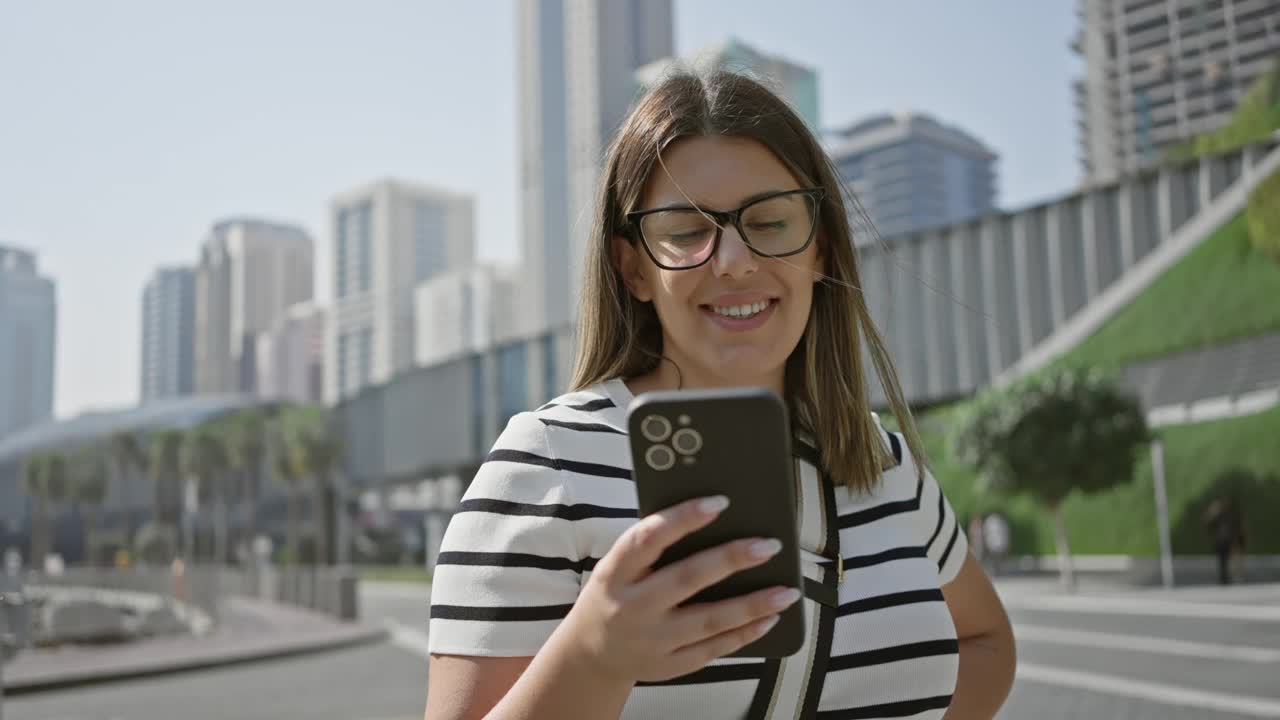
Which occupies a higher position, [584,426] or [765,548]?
[584,426]

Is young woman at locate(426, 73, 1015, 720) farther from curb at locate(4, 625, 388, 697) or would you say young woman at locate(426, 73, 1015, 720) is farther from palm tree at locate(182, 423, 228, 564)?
palm tree at locate(182, 423, 228, 564)

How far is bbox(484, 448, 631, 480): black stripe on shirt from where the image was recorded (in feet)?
4.86

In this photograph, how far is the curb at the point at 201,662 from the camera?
47.0 feet

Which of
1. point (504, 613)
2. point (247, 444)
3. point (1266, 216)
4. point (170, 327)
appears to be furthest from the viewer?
point (170, 327)

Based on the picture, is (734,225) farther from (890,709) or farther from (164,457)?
(164,457)

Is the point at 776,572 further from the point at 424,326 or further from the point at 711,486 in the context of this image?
the point at 424,326

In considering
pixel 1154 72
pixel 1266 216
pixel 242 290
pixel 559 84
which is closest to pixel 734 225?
pixel 1266 216

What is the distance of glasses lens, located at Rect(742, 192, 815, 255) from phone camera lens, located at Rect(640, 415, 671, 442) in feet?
1.61

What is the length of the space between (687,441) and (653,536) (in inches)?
4.7

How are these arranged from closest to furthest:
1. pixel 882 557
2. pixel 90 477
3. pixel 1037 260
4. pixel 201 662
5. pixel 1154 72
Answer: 1. pixel 882 557
2. pixel 201 662
3. pixel 1037 260
4. pixel 90 477
5. pixel 1154 72

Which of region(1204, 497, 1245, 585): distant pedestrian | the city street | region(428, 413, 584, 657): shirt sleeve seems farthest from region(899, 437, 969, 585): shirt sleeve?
region(1204, 497, 1245, 585): distant pedestrian

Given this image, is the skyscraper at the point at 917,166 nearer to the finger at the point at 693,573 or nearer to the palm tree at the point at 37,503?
the palm tree at the point at 37,503

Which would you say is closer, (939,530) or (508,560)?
(508,560)

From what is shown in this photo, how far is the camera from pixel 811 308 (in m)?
1.92
